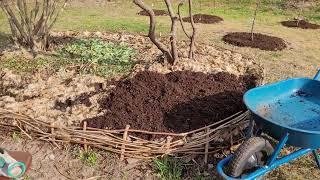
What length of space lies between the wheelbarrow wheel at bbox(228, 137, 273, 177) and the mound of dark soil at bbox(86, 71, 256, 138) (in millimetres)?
875

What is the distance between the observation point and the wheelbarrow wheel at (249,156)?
3158mm

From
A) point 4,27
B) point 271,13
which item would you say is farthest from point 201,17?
point 4,27

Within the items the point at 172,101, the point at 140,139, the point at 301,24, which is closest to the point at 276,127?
the point at 140,139

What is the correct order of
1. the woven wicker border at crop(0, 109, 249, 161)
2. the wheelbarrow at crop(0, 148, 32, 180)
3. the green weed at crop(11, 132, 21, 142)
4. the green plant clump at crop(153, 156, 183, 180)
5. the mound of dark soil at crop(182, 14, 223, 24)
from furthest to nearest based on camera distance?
the mound of dark soil at crop(182, 14, 223, 24) → the green weed at crop(11, 132, 21, 142) → the woven wicker border at crop(0, 109, 249, 161) → the green plant clump at crop(153, 156, 183, 180) → the wheelbarrow at crop(0, 148, 32, 180)

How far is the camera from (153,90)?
15.3 feet

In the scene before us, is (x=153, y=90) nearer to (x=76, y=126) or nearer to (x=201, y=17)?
(x=76, y=126)

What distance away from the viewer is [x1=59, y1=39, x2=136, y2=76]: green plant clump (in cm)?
544

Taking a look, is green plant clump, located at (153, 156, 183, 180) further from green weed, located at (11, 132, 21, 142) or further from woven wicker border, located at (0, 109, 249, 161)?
green weed, located at (11, 132, 21, 142)

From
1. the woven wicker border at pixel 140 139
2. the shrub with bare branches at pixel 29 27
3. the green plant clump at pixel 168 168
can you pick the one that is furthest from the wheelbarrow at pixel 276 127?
the shrub with bare branches at pixel 29 27

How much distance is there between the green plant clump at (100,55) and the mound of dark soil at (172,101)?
55 cm

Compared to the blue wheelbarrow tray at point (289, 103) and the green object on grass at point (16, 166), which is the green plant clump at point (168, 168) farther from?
the green object on grass at point (16, 166)

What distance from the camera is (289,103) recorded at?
4023 mm

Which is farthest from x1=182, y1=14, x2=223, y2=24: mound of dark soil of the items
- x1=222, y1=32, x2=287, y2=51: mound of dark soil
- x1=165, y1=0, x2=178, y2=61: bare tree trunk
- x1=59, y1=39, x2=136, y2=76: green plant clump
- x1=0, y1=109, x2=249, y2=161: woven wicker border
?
x1=0, y1=109, x2=249, y2=161: woven wicker border

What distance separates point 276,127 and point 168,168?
1.12m
